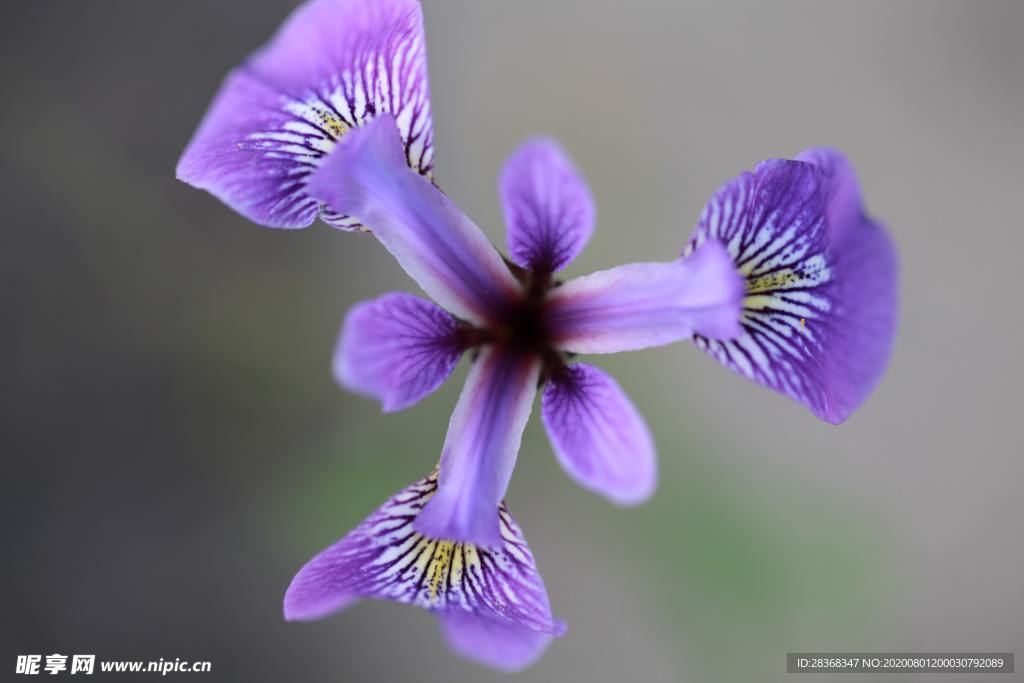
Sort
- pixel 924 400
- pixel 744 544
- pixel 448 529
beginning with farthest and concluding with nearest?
pixel 924 400 → pixel 744 544 → pixel 448 529

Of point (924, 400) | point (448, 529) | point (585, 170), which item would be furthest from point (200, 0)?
point (924, 400)

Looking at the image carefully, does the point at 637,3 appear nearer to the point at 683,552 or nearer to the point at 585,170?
the point at 585,170

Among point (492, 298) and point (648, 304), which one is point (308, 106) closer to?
point (492, 298)

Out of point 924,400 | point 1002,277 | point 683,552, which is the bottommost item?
point 683,552

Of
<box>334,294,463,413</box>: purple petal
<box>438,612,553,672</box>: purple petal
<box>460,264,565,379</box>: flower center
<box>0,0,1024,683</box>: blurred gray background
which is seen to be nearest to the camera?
A: <box>334,294,463,413</box>: purple petal

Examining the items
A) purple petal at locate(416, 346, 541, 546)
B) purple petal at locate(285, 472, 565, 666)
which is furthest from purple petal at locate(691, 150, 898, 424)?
purple petal at locate(285, 472, 565, 666)

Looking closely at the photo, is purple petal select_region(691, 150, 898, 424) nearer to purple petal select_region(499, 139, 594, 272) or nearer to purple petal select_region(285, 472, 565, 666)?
purple petal select_region(499, 139, 594, 272)
